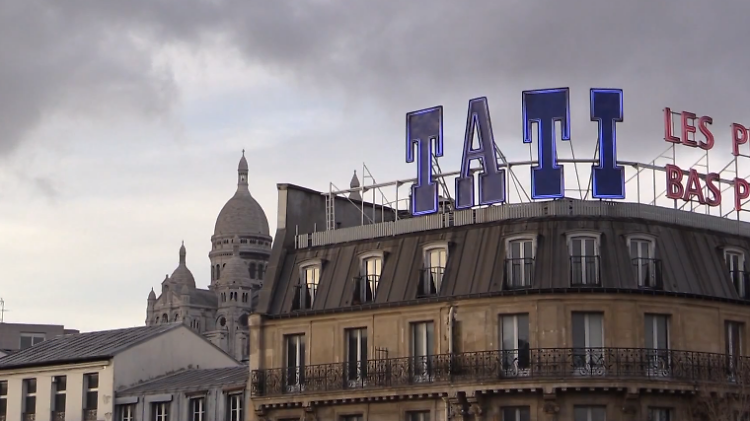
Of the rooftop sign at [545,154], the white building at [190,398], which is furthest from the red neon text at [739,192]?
the white building at [190,398]

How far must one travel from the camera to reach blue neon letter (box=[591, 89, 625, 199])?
194ft

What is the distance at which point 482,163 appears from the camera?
61250 millimetres

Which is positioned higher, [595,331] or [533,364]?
[595,331]

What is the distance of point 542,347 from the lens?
188 ft

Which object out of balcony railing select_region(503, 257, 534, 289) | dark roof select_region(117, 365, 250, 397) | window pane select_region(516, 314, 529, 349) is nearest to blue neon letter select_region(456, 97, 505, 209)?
balcony railing select_region(503, 257, 534, 289)

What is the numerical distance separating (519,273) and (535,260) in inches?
33.5

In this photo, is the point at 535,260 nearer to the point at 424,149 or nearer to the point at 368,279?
the point at 424,149

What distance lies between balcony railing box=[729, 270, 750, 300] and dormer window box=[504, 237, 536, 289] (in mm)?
8991

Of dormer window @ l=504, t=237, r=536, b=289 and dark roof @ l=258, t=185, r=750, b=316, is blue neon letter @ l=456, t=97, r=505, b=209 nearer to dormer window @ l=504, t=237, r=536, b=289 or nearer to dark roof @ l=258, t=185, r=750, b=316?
dark roof @ l=258, t=185, r=750, b=316

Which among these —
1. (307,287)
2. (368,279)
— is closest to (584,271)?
(368,279)

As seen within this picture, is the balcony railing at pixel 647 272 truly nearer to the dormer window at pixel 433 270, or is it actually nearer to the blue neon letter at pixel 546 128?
the blue neon letter at pixel 546 128

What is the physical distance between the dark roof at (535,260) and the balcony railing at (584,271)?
0.18 m

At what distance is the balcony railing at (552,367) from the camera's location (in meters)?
56.7

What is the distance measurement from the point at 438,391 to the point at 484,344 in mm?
2630
